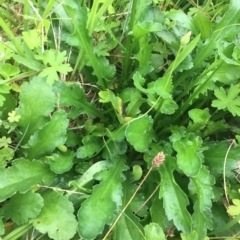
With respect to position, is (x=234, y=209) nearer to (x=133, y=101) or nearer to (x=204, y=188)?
(x=204, y=188)

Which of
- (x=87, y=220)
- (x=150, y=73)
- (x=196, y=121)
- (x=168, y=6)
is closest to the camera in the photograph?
(x=87, y=220)

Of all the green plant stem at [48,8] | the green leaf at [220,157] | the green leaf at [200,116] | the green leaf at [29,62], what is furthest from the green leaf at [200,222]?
the green plant stem at [48,8]

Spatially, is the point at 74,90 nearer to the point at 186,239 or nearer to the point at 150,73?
the point at 150,73

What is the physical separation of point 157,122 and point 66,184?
34 centimetres

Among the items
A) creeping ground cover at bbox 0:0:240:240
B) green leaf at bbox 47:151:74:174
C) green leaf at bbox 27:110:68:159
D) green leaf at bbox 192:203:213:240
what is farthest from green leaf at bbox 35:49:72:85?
green leaf at bbox 192:203:213:240

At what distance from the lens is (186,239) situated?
3.44 feet

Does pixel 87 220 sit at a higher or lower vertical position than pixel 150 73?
lower

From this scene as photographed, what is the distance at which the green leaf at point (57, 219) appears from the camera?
104 centimetres

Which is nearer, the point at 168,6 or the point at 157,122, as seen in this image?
the point at 157,122

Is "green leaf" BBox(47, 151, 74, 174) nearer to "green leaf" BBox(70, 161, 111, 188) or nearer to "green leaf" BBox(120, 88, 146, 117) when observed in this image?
"green leaf" BBox(70, 161, 111, 188)

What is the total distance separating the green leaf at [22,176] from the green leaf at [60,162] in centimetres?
3

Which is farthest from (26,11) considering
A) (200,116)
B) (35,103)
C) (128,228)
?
(128,228)

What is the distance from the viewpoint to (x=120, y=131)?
3.83 feet

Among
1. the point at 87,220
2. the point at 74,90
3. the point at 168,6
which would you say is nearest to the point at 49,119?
the point at 74,90
